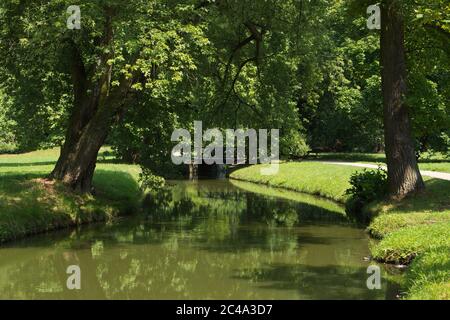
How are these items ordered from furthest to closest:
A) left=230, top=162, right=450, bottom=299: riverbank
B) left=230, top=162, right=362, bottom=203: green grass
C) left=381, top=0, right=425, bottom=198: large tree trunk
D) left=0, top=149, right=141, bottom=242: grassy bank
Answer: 1. left=230, top=162, right=362, bottom=203: green grass
2. left=381, top=0, right=425, bottom=198: large tree trunk
3. left=0, top=149, right=141, bottom=242: grassy bank
4. left=230, top=162, right=450, bottom=299: riverbank

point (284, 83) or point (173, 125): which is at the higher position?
point (284, 83)

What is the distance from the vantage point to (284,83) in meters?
26.3

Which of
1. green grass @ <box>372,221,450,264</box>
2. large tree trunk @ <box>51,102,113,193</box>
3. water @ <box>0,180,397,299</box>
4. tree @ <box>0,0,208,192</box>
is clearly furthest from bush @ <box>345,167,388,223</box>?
large tree trunk @ <box>51,102,113,193</box>

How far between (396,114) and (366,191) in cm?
361

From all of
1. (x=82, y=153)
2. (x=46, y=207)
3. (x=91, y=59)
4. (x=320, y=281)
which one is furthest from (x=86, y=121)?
(x=320, y=281)

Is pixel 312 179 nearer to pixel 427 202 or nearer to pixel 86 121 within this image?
pixel 86 121

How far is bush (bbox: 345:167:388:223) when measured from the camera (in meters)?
21.8

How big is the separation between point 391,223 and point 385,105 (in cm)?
471

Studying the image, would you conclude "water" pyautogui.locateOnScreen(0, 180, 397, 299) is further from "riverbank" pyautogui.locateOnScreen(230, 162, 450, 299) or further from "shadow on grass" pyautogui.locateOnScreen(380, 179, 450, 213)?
"shadow on grass" pyautogui.locateOnScreen(380, 179, 450, 213)

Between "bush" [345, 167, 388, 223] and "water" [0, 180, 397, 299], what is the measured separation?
69 centimetres

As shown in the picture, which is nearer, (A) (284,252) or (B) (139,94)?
(A) (284,252)

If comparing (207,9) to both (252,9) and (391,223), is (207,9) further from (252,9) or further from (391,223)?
(391,223)

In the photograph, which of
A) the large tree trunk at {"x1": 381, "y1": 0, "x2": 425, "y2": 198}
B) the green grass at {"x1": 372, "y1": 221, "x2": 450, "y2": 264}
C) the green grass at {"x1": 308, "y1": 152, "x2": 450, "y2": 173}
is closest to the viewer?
the green grass at {"x1": 372, "y1": 221, "x2": 450, "y2": 264}
